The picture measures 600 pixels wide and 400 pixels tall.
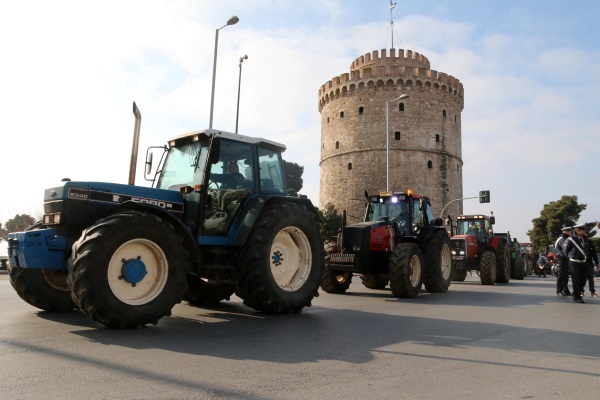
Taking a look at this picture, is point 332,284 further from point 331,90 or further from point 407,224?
point 331,90

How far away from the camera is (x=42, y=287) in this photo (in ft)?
21.4

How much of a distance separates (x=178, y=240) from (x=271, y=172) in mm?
2331

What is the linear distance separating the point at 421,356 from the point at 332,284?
272 inches

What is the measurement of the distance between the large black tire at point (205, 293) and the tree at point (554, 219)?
57350 mm

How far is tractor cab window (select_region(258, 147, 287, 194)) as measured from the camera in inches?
295

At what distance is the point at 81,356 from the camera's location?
13.9ft

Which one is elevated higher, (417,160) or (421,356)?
(417,160)

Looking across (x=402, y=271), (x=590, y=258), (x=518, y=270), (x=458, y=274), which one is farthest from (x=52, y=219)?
(x=518, y=270)

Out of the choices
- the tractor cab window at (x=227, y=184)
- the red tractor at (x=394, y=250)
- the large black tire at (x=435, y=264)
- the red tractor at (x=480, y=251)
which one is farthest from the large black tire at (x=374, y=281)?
the tractor cab window at (x=227, y=184)

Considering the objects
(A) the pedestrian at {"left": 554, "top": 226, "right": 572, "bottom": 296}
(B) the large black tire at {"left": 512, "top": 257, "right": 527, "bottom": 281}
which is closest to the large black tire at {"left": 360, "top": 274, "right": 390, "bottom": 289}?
(A) the pedestrian at {"left": 554, "top": 226, "right": 572, "bottom": 296}

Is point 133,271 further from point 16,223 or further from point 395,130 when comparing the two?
point 395,130

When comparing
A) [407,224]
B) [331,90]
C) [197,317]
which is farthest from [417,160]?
[197,317]

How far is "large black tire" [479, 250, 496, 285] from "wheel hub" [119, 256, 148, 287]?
13004mm

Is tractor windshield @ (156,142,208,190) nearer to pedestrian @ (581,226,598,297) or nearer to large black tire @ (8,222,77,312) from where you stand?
large black tire @ (8,222,77,312)
